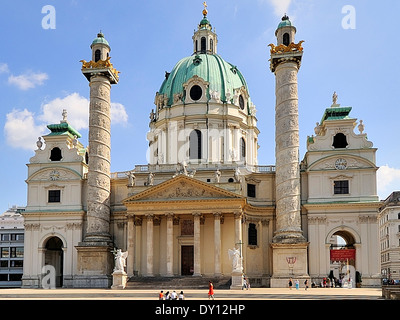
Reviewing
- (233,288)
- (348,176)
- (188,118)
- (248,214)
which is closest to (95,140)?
(188,118)

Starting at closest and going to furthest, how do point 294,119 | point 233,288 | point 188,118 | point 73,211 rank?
point 233,288, point 294,119, point 73,211, point 188,118

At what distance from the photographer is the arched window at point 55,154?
57875 millimetres

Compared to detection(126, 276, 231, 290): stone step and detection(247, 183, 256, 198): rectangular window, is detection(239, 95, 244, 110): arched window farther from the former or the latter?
detection(126, 276, 231, 290): stone step

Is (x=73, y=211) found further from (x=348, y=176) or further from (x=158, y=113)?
(x=348, y=176)

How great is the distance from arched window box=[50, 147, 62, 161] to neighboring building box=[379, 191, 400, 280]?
46.9 metres

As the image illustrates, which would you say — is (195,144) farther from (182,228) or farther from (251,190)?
(182,228)

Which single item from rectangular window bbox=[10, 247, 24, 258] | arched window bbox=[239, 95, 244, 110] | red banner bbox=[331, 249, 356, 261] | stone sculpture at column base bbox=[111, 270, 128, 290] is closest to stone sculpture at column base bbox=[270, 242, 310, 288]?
red banner bbox=[331, 249, 356, 261]

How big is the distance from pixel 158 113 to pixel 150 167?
10054 millimetres

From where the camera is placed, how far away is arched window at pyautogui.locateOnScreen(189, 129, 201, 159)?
61.0 metres

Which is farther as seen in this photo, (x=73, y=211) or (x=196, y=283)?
(x=73, y=211)

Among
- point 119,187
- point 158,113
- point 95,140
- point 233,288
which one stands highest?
point 158,113

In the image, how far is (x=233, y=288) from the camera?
1775 inches

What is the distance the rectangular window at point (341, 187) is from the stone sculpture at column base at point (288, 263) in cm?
663

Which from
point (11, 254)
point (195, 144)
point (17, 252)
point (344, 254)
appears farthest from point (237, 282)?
point (11, 254)
